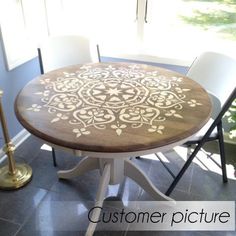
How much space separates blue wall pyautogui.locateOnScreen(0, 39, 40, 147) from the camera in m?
2.01

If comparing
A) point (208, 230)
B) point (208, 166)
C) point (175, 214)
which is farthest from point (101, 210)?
point (208, 166)

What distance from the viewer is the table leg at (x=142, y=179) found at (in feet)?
5.51

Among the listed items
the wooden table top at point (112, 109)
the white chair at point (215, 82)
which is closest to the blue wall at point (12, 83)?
the wooden table top at point (112, 109)

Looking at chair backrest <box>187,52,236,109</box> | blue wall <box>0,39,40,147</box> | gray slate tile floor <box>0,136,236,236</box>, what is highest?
chair backrest <box>187,52,236,109</box>

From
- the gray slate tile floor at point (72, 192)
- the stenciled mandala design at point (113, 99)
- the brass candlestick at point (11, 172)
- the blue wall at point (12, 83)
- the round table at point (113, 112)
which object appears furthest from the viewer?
the blue wall at point (12, 83)

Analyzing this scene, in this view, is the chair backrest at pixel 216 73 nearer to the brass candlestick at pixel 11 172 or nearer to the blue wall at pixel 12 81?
the blue wall at pixel 12 81

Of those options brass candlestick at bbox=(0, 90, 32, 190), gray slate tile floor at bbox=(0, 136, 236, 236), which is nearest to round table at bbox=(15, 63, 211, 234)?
gray slate tile floor at bbox=(0, 136, 236, 236)

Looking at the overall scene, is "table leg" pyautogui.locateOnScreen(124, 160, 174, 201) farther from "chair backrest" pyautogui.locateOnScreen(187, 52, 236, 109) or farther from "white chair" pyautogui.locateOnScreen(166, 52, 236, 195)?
"chair backrest" pyautogui.locateOnScreen(187, 52, 236, 109)

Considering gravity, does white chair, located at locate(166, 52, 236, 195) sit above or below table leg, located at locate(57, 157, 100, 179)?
above

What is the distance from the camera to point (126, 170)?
5.58ft

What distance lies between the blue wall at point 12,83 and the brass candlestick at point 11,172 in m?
0.26

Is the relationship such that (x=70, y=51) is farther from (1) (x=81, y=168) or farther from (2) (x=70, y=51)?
(1) (x=81, y=168)

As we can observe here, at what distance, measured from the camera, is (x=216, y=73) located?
5.93 ft

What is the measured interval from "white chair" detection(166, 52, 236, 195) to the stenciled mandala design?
0.30m
